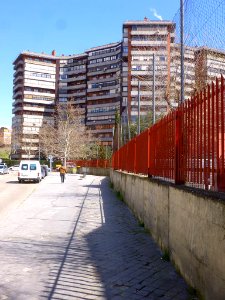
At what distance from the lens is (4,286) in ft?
16.6

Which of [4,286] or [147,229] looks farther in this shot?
[147,229]

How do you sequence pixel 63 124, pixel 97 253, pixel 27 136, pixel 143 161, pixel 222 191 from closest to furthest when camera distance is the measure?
pixel 222 191 < pixel 97 253 < pixel 143 161 < pixel 63 124 < pixel 27 136

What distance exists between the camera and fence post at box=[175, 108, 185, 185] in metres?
6.21

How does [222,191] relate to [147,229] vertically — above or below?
above

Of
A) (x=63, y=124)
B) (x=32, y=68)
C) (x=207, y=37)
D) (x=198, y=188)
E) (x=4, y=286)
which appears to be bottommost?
(x=4, y=286)

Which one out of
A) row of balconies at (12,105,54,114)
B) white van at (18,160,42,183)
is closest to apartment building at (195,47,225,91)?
white van at (18,160,42,183)

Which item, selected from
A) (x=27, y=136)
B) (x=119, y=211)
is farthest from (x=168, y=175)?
(x=27, y=136)

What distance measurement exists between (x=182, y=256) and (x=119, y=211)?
7.55 metres

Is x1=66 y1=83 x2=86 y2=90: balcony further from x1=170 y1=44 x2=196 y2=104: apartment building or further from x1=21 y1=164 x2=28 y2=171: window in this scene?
x1=170 y1=44 x2=196 y2=104: apartment building

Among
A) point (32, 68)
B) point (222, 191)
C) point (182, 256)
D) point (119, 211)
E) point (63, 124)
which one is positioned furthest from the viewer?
point (32, 68)

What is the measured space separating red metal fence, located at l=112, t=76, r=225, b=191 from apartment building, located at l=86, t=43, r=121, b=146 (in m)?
94.7

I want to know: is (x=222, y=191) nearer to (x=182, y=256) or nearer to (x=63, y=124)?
(x=182, y=256)

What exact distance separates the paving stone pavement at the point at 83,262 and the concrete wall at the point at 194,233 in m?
0.29

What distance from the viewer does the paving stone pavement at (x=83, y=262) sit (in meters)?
4.86
